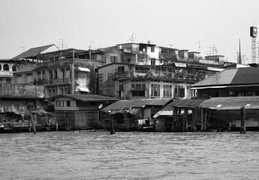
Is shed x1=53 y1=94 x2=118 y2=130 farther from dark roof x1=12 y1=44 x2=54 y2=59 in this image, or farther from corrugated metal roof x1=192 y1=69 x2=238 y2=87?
dark roof x1=12 y1=44 x2=54 y2=59

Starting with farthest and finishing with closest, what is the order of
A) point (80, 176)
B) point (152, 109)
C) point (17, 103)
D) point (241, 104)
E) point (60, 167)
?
1. point (17, 103)
2. point (152, 109)
3. point (241, 104)
4. point (60, 167)
5. point (80, 176)

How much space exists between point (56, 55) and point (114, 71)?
43.3 ft

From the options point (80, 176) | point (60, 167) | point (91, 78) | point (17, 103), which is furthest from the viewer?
point (91, 78)

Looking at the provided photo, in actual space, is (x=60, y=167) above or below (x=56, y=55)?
below

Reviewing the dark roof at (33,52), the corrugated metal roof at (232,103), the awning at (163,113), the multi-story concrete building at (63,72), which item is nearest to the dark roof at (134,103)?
the awning at (163,113)

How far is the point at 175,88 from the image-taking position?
7206cm

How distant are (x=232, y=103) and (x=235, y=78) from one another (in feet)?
28.4

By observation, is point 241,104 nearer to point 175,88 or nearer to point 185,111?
point 185,111

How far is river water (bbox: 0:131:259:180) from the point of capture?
25766 mm

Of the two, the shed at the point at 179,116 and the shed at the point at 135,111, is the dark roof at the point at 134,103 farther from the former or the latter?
the shed at the point at 179,116

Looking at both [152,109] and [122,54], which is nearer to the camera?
[152,109]

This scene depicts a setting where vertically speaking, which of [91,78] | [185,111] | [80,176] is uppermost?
[91,78]

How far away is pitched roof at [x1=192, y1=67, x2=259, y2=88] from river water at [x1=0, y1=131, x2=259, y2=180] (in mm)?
19421

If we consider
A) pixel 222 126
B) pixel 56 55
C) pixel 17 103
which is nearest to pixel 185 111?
pixel 222 126
